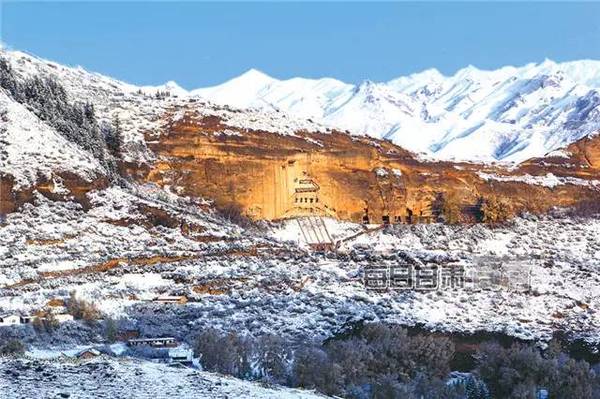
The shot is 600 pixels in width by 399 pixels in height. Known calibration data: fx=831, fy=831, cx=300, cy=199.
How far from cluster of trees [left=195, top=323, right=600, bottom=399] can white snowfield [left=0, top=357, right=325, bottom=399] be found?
4850mm

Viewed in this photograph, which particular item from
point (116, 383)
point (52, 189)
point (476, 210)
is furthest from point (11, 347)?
point (476, 210)

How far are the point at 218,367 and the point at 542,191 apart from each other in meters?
36.3

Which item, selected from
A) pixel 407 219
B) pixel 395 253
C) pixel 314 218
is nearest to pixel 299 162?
pixel 314 218

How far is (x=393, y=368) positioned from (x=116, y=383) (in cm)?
1072

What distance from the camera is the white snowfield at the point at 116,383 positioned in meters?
16.7

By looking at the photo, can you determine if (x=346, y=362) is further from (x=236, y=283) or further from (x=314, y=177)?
(x=314, y=177)

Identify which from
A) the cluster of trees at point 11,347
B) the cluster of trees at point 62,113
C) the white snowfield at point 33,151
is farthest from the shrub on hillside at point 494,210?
the cluster of trees at point 11,347

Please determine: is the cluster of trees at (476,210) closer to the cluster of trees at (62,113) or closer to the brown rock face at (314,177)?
the brown rock face at (314,177)

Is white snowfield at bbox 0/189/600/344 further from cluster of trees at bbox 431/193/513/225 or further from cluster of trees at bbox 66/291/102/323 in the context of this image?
cluster of trees at bbox 431/193/513/225

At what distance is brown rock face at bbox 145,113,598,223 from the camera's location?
49281 mm

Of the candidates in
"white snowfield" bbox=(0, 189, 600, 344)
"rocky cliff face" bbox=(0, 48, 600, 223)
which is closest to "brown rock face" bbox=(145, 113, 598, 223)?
"rocky cliff face" bbox=(0, 48, 600, 223)

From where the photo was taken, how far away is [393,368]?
25578mm

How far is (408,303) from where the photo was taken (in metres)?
34.1

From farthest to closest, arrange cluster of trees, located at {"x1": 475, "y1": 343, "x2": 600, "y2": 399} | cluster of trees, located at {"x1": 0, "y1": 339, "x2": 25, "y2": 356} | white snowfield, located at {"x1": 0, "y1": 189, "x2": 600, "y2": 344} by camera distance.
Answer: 1. white snowfield, located at {"x1": 0, "y1": 189, "x2": 600, "y2": 344}
2. cluster of trees, located at {"x1": 475, "y1": 343, "x2": 600, "y2": 399}
3. cluster of trees, located at {"x1": 0, "y1": 339, "x2": 25, "y2": 356}
